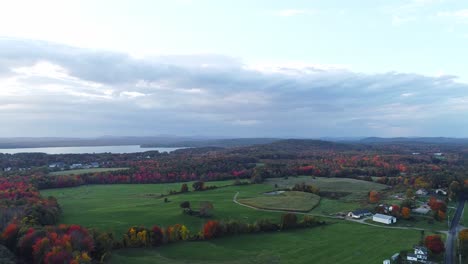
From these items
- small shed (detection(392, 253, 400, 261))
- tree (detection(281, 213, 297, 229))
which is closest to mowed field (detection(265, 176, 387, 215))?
tree (detection(281, 213, 297, 229))

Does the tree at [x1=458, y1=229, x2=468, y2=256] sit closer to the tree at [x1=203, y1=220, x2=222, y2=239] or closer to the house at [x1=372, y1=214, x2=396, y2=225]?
the house at [x1=372, y1=214, x2=396, y2=225]

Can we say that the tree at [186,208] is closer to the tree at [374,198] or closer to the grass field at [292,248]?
the grass field at [292,248]

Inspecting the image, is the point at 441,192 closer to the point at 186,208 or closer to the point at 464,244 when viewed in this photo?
the point at 464,244

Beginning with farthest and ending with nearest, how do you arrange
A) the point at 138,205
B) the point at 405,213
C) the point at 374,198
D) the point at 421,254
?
the point at 374,198
the point at 138,205
the point at 405,213
the point at 421,254

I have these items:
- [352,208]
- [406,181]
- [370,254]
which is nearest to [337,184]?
[406,181]

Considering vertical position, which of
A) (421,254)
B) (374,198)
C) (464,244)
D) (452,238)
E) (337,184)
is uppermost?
(464,244)

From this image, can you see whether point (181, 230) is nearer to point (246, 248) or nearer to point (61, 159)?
point (246, 248)

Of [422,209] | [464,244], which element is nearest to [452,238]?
[464,244]
